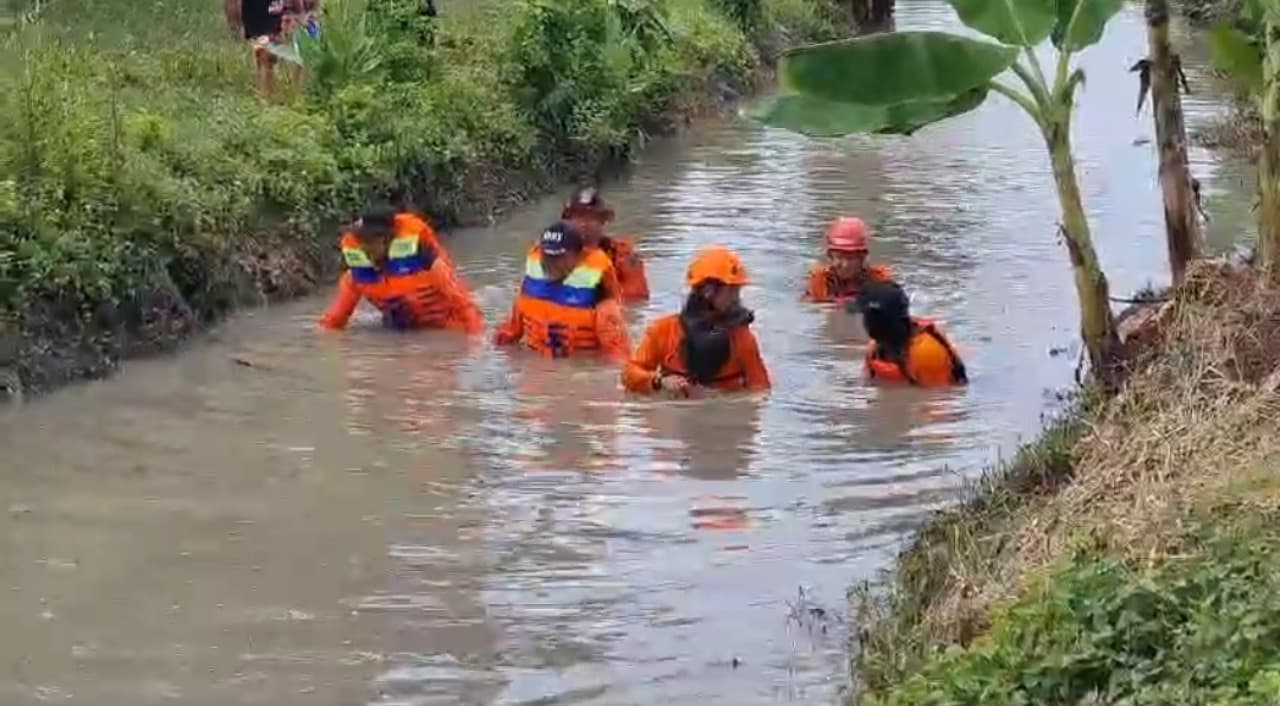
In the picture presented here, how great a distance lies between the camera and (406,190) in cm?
1600

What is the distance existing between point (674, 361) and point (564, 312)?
1.09 m

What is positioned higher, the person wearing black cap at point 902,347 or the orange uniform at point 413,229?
the orange uniform at point 413,229

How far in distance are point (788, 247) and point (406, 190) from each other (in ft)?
9.36

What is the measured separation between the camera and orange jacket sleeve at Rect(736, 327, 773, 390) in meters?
11.4

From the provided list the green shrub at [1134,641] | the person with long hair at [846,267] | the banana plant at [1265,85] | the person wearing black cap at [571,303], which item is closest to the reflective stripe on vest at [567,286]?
the person wearing black cap at [571,303]

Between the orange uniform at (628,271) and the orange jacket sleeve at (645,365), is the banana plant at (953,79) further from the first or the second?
the orange uniform at (628,271)

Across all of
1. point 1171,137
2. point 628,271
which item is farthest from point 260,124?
point 1171,137

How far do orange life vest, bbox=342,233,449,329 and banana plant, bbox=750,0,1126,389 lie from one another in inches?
173

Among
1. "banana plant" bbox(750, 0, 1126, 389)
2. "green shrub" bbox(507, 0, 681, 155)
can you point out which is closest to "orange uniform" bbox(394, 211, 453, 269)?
"banana plant" bbox(750, 0, 1126, 389)

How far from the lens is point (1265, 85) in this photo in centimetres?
892

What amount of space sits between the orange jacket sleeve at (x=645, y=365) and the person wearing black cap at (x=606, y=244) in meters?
1.35

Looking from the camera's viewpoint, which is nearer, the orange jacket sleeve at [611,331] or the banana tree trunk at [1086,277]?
the banana tree trunk at [1086,277]

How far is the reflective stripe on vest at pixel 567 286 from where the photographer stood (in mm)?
12086

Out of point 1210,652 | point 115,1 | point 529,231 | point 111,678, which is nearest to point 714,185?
point 529,231
